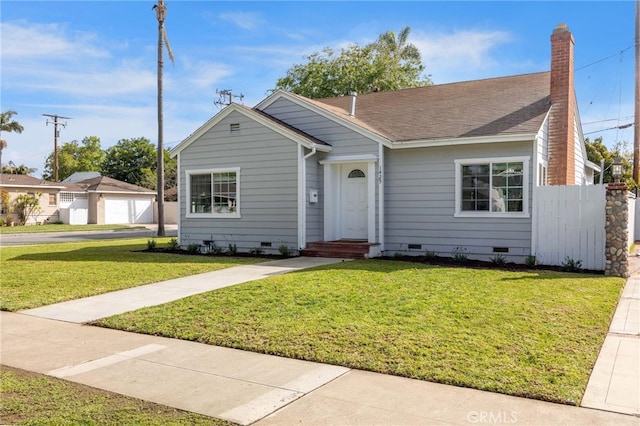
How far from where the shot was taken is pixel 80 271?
11.0 metres

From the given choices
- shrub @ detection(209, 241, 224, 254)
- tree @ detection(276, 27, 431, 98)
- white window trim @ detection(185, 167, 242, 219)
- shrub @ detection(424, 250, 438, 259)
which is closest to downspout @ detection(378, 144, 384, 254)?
shrub @ detection(424, 250, 438, 259)

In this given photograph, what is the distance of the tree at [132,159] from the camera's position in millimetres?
59188

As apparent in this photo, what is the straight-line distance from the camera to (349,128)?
1392 cm

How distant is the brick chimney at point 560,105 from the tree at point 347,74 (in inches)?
684

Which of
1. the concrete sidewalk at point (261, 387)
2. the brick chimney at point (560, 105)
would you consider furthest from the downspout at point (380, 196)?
the concrete sidewalk at point (261, 387)

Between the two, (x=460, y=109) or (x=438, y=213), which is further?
(x=460, y=109)

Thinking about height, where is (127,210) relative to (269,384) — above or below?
above

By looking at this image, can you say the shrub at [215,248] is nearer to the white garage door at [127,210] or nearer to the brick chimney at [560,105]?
the brick chimney at [560,105]

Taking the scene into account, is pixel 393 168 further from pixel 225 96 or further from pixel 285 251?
pixel 225 96

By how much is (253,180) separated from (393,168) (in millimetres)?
4016

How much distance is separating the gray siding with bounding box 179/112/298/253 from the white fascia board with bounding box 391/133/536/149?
3066mm

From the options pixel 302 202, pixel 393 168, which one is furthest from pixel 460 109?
pixel 302 202

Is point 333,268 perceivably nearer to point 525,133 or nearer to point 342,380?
point 525,133

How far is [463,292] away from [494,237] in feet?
16.1
